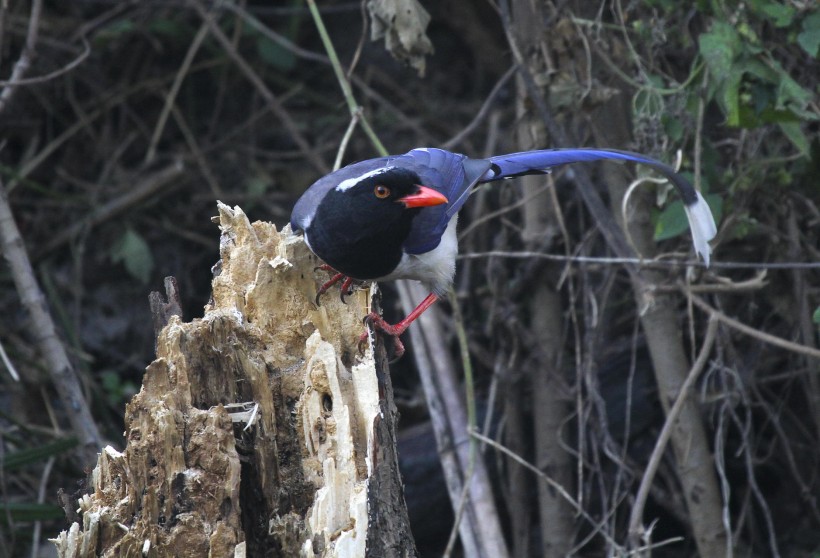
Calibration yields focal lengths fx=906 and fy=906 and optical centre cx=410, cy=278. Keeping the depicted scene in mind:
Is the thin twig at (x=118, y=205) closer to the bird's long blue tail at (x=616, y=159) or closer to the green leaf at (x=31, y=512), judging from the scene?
the green leaf at (x=31, y=512)

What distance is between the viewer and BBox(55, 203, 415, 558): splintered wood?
6.99 feet

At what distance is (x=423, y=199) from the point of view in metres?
3.11

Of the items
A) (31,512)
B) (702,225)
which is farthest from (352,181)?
(31,512)

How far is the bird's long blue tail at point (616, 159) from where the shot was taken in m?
3.28

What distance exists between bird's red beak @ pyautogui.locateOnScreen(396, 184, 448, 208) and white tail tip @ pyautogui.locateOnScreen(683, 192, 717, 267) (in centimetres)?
93

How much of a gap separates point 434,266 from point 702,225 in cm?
98

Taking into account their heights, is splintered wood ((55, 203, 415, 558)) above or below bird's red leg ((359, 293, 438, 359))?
below

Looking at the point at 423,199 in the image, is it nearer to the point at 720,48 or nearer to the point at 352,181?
the point at 352,181

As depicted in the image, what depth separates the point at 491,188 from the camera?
5.40m

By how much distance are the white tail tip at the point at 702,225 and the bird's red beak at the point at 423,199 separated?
3.06ft

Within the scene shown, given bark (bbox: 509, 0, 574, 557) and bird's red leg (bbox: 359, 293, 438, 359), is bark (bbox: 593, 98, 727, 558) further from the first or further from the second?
bird's red leg (bbox: 359, 293, 438, 359)

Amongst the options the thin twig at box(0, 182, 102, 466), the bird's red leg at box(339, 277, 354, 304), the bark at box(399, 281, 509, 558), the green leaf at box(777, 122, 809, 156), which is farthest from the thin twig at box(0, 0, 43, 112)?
the green leaf at box(777, 122, 809, 156)

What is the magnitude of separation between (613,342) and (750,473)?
1103mm

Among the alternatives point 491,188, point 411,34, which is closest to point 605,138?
point 411,34
